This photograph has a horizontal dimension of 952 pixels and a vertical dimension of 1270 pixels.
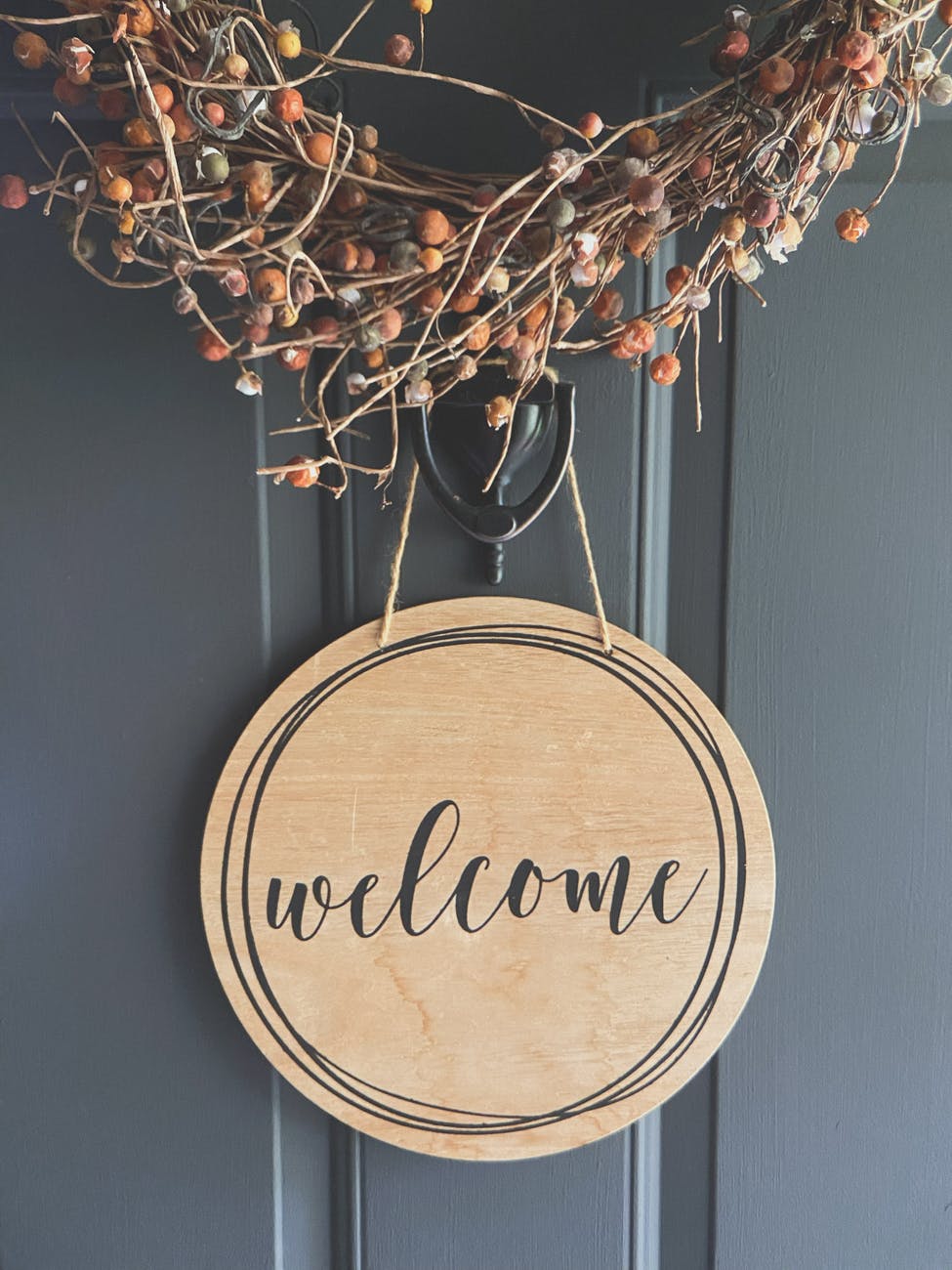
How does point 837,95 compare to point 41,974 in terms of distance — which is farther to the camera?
point 41,974

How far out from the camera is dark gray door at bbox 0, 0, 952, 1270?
60 centimetres

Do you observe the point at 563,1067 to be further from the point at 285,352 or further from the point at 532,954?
the point at 285,352

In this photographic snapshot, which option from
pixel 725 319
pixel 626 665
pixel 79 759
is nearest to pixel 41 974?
pixel 79 759

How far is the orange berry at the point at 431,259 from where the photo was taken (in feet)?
1.54

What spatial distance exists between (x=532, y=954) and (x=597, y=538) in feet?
0.83

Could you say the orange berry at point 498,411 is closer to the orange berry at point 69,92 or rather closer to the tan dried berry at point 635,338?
the tan dried berry at point 635,338

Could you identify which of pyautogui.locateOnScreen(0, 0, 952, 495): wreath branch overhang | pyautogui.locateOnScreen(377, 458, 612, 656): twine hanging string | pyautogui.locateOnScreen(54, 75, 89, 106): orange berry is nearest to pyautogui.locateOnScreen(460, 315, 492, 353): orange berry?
pyautogui.locateOnScreen(0, 0, 952, 495): wreath branch overhang

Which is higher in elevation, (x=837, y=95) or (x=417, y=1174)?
(x=837, y=95)

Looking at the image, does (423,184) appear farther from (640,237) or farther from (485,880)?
(485,880)

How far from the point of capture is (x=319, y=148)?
18.5 inches

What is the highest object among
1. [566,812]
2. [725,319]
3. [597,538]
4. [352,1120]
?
[725,319]

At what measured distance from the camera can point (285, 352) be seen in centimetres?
49

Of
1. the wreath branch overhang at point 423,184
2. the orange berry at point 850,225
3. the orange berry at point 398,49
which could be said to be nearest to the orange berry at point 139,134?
the wreath branch overhang at point 423,184

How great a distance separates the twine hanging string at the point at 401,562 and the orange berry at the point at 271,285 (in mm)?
143
